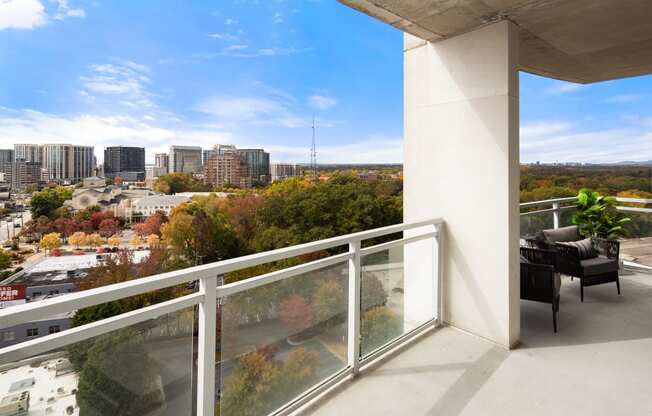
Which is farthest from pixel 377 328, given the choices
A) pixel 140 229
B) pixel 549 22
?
pixel 140 229

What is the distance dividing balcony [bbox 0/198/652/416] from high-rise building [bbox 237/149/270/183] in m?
34.8

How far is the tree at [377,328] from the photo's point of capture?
2850mm

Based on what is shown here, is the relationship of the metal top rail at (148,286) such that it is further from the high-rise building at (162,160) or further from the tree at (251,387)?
the high-rise building at (162,160)

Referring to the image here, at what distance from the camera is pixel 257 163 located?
4128 centimetres

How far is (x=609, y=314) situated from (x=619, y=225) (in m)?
2.50

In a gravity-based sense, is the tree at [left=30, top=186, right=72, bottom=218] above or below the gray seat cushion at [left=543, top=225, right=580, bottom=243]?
above

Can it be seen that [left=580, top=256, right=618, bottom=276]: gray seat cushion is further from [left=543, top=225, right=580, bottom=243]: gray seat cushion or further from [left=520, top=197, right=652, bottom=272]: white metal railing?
[left=520, top=197, right=652, bottom=272]: white metal railing

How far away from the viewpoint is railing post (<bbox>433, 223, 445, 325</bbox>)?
350 centimetres

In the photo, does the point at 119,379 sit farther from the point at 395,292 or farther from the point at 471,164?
the point at 471,164

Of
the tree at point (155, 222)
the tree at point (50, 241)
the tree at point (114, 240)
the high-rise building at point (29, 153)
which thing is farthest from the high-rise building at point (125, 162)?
the tree at point (50, 241)

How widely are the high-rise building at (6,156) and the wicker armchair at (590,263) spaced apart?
1147 inches

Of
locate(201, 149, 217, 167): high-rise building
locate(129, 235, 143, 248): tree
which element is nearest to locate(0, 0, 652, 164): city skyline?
locate(201, 149, 217, 167): high-rise building

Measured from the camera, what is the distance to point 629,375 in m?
2.67

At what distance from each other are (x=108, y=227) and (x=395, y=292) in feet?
92.0
